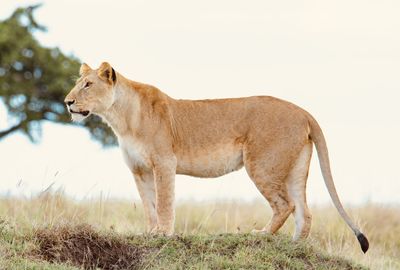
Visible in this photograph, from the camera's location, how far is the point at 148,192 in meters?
8.98

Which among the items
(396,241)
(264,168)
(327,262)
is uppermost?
(264,168)

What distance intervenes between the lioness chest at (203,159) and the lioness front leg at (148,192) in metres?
0.14

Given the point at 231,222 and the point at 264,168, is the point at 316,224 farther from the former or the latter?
the point at 264,168

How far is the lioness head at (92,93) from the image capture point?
28.2ft

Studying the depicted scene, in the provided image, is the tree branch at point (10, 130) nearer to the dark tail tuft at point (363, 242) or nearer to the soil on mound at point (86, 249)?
the soil on mound at point (86, 249)

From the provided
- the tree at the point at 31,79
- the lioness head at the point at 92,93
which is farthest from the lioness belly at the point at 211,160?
the tree at the point at 31,79

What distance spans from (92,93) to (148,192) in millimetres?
1199

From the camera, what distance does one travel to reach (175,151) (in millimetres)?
8867

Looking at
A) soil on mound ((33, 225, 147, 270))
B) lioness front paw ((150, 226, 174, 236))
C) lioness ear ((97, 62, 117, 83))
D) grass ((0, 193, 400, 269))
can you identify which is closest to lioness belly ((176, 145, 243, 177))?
lioness front paw ((150, 226, 174, 236))

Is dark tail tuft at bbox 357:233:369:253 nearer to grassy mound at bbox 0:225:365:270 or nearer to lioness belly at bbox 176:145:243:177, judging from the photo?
grassy mound at bbox 0:225:365:270

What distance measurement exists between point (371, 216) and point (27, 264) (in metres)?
8.63

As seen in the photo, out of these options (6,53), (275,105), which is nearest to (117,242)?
(275,105)

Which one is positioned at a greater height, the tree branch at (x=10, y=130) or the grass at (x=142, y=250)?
the grass at (x=142, y=250)

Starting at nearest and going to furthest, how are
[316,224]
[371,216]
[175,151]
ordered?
[175,151] < [316,224] < [371,216]
